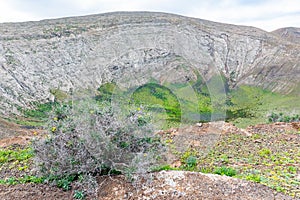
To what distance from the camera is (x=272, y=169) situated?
6.42 meters

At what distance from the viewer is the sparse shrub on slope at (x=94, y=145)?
491 cm

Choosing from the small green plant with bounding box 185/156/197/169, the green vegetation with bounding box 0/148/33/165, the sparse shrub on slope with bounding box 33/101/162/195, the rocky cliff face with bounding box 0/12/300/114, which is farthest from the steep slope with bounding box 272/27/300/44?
the sparse shrub on slope with bounding box 33/101/162/195

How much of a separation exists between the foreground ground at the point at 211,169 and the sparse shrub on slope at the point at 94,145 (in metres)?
0.28

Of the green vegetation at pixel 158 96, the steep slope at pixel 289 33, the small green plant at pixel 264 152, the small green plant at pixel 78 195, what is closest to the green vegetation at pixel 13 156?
the small green plant at pixel 78 195

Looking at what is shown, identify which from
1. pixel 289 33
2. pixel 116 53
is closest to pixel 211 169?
pixel 116 53

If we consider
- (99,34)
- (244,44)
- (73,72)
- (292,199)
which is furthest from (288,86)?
(292,199)

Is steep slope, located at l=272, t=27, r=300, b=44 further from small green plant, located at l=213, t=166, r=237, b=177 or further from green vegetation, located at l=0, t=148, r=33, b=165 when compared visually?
green vegetation, located at l=0, t=148, r=33, b=165

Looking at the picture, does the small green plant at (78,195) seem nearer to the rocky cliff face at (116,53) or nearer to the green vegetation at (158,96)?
the rocky cliff face at (116,53)

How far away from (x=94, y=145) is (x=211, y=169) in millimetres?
2969

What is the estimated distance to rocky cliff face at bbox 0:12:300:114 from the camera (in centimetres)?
1569

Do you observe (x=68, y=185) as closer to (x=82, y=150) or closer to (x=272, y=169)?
(x=82, y=150)

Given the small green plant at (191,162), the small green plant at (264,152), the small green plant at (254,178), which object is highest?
the small green plant at (254,178)

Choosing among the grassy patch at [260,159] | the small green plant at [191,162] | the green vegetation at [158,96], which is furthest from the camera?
the green vegetation at [158,96]

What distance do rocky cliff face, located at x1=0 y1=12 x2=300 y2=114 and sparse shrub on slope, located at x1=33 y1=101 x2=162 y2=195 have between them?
3.04 meters
